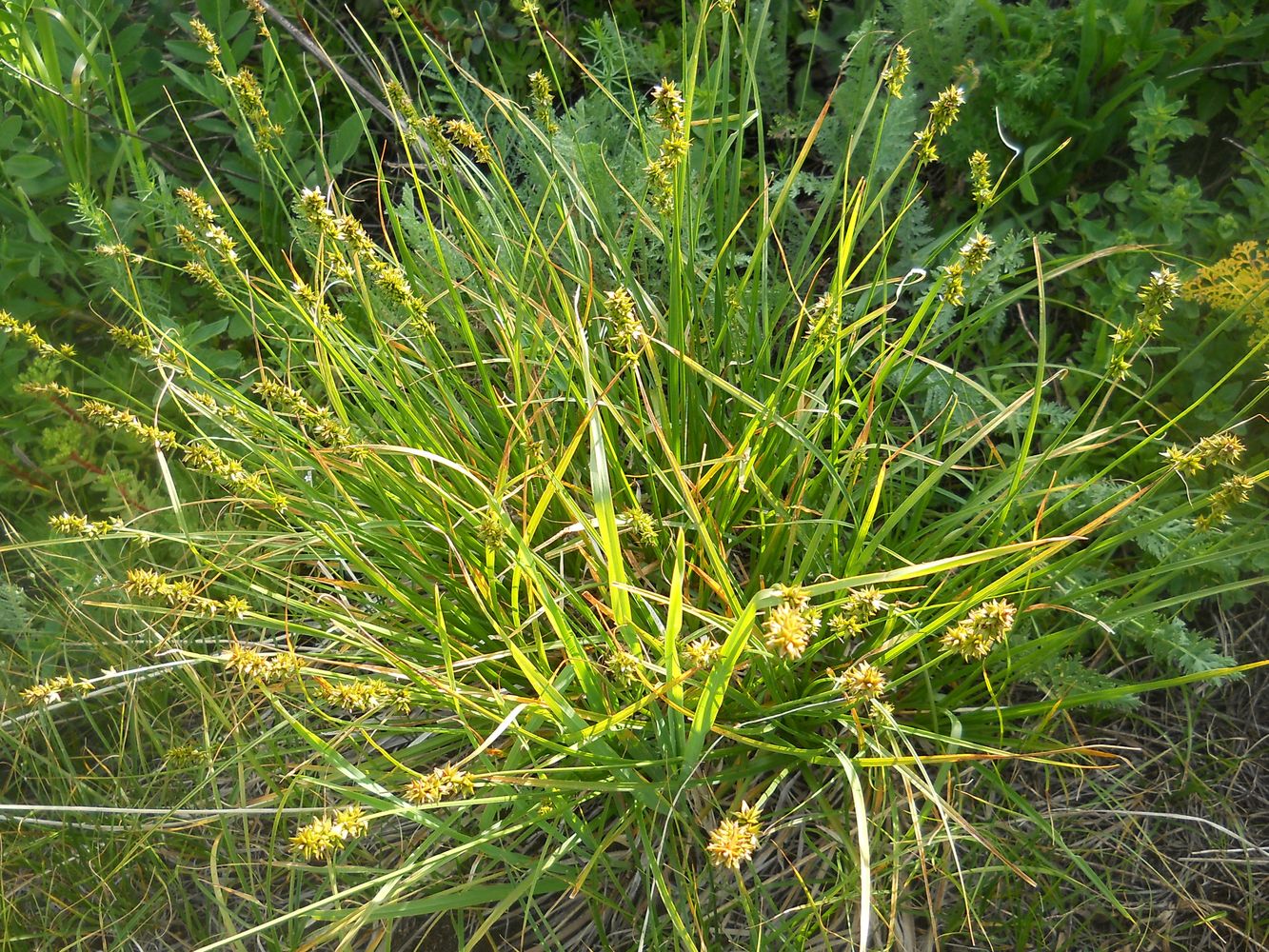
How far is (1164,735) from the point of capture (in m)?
1.84

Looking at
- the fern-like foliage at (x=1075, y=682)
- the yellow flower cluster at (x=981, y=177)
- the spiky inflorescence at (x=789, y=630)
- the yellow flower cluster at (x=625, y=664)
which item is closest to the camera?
the spiky inflorescence at (x=789, y=630)

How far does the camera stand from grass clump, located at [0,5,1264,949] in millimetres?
1481

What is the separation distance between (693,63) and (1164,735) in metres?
1.46

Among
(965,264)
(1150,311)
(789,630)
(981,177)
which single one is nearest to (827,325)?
(965,264)

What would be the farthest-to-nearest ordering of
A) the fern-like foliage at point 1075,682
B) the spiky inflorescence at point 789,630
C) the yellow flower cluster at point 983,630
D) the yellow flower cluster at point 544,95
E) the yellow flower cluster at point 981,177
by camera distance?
the yellow flower cluster at point 544,95 < the fern-like foliage at point 1075,682 < the yellow flower cluster at point 981,177 < the yellow flower cluster at point 983,630 < the spiky inflorescence at point 789,630

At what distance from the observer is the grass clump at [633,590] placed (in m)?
1.48

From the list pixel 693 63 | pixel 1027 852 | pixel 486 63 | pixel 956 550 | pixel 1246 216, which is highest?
pixel 693 63

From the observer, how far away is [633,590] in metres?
1.42

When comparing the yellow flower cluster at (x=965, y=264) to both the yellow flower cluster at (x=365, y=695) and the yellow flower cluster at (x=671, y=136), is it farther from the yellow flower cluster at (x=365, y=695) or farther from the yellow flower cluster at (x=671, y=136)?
the yellow flower cluster at (x=365, y=695)

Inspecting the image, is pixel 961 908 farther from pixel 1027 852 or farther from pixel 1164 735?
pixel 1164 735

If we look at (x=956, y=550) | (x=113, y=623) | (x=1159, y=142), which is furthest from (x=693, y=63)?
(x=113, y=623)

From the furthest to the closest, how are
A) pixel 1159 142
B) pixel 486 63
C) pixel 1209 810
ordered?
pixel 486 63 → pixel 1159 142 → pixel 1209 810

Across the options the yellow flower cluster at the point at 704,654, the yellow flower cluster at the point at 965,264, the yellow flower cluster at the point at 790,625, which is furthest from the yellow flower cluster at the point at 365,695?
the yellow flower cluster at the point at 965,264

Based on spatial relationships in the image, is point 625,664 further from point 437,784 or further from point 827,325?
point 827,325
